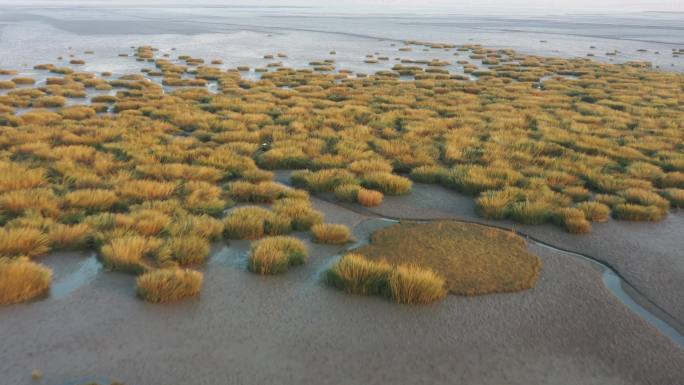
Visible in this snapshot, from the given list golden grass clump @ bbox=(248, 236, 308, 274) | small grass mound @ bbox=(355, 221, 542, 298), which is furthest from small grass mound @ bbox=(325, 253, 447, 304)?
golden grass clump @ bbox=(248, 236, 308, 274)

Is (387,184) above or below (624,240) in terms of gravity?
above

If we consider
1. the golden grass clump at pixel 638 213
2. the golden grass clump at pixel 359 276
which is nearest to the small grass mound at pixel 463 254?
the golden grass clump at pixel 359 276

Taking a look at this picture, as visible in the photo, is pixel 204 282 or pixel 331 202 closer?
pixel 204 282

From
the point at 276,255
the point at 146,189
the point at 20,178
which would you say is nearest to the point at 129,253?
the point at 276,255

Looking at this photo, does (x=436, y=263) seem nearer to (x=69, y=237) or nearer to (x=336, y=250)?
Result: (x=336, y=250)

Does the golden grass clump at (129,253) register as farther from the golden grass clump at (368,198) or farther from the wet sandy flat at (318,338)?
the golden grass clump at (368,198)

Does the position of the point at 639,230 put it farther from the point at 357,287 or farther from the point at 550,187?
the point at 357,287

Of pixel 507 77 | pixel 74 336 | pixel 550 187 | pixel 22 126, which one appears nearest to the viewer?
pixel 74 336

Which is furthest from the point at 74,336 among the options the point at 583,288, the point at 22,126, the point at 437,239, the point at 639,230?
the point at 22,126
